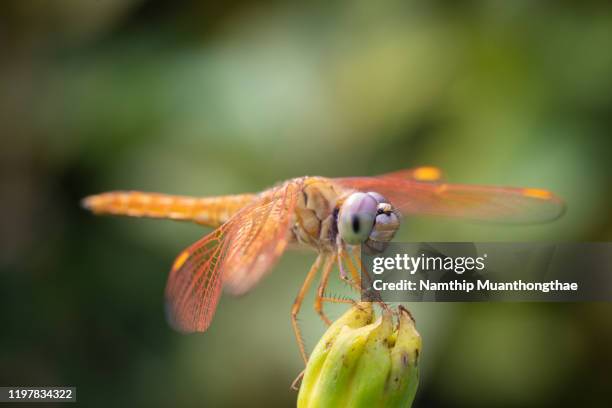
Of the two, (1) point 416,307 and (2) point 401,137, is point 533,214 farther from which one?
(2) point 401,137

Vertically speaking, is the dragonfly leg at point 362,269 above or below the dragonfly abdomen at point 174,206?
below

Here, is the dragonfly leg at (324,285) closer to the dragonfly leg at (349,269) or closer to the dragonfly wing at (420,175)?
the dragonfly leg at (349,269)

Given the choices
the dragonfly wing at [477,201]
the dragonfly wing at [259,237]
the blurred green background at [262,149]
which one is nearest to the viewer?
the dragonfly wing at [259,237]

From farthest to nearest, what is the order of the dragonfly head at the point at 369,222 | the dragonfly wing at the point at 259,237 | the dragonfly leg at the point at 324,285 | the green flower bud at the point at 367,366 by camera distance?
the dragonfly leg at the point at 324,285 → the dragonfly head at the point at 369,222 → the dragonfly wing at the point at 259,237 → the green flower bud at the point at 367,366

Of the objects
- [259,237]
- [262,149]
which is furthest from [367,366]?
[262,149]

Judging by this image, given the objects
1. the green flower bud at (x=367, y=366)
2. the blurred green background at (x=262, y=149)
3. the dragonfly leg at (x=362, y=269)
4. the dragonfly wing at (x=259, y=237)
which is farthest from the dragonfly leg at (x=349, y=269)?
the blurred green background at (x=262, y=149)

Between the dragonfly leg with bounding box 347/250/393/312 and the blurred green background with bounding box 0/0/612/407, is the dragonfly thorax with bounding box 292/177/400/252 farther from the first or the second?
the blurred green background with bounding box 0/0/612/407

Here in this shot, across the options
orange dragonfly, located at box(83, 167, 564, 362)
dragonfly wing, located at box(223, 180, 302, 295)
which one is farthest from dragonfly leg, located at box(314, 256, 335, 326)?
dragonfly wing, located at box(223, 180, 302, 295)

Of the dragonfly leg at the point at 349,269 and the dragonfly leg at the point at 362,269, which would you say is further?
the dragonfly leg at the point at 349,269

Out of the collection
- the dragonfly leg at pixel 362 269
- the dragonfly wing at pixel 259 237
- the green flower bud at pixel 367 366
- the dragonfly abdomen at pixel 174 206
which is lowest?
the green flower bud at pixel 367 366
